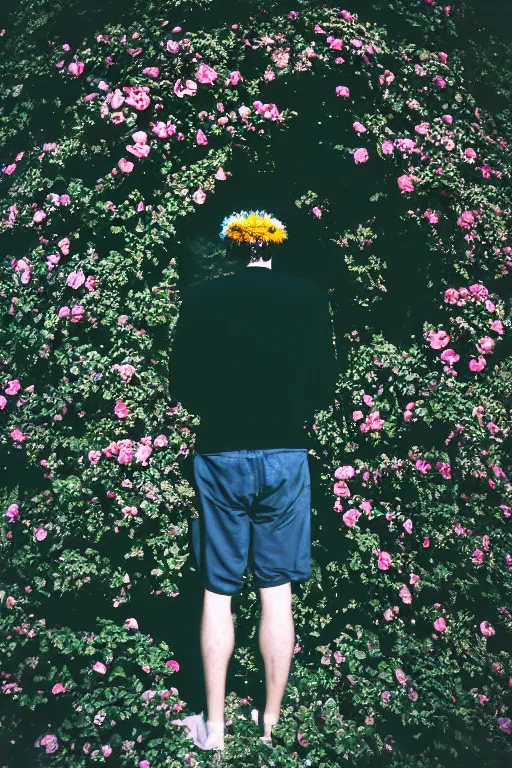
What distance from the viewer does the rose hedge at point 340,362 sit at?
3.08 m

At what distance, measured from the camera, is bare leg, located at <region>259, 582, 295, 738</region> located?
2791 mm

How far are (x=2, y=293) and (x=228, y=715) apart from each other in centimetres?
229

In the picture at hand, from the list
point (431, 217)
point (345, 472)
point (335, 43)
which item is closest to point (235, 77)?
point (335, 43)

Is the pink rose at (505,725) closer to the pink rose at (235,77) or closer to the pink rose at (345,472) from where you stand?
the pink rose at (345,472)

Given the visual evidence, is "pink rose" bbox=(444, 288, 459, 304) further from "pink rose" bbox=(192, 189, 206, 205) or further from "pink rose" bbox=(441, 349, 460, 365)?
"pink rose" bbox=(192, 189, 206, 205)

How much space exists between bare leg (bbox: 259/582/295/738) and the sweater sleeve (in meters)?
0.83

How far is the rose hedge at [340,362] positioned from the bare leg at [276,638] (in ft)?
1.04

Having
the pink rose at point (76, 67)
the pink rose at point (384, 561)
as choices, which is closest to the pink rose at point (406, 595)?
the pink rose at point (384, 561)

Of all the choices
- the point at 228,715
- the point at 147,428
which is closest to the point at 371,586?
the point at 228,715

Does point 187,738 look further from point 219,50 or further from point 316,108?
point 219,50

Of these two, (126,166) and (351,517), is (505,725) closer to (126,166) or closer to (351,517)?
(351,517)

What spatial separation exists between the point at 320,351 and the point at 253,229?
0.62 metres

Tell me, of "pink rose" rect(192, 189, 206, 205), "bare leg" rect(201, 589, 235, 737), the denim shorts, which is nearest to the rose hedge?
"pink rose" rect(192, 189, 206, 205)

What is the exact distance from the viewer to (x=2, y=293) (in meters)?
3.34
